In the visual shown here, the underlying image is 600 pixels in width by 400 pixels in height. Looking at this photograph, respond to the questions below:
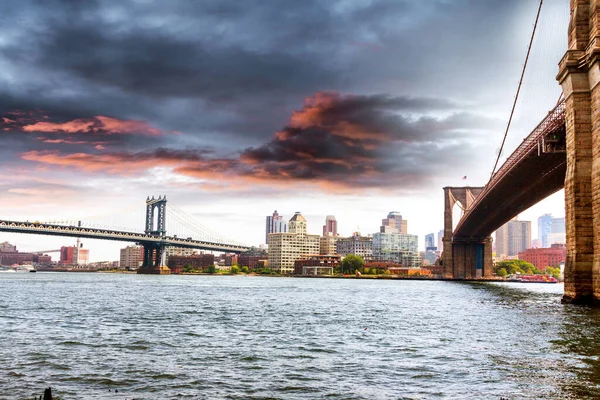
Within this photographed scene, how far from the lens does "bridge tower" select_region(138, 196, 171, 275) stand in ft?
611

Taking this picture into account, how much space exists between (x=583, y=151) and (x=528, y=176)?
82.4 ft

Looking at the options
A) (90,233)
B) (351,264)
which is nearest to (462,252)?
(351,264)

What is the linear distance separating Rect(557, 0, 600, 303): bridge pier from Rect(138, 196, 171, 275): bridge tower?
157 m

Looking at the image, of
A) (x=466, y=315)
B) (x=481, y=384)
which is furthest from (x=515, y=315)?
(x=481, y=384)

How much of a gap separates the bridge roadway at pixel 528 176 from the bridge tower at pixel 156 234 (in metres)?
115

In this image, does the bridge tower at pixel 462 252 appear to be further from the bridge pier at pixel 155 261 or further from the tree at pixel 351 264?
the bridge pier at pixel 155 261

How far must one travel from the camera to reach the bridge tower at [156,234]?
186m

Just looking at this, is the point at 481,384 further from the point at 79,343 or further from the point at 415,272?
the point at 415,272

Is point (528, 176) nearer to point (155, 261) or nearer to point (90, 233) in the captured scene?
point (90, 233)

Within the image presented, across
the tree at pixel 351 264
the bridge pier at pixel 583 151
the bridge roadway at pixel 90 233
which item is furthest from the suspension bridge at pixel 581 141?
the tree at pixel 351 264

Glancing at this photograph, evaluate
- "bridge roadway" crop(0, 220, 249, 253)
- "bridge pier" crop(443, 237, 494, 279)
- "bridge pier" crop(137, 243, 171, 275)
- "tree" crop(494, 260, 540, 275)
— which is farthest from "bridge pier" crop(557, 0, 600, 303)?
"tree" crop(494, 260, 540, 275)

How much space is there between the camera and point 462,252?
12150 centimetres

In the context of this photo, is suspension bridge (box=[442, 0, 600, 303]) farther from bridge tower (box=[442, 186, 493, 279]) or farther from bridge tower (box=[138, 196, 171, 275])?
bridge tower (box=[138, 196, 171, 275])

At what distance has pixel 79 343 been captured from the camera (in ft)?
70.7
